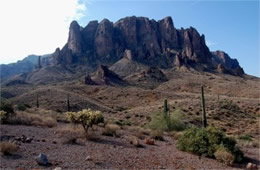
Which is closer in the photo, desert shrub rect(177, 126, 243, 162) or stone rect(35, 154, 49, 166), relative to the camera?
stone rect(35, 154, 49, 166)

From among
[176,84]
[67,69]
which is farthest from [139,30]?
[176,84]

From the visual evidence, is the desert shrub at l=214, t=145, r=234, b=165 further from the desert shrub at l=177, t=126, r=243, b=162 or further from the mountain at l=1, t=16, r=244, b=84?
the mountain at l=1, t=16, r=244, b=84

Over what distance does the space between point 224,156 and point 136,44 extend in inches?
6729

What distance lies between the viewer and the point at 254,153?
1631 centimetres

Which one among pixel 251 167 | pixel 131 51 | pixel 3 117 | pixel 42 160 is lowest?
pixel 251 167

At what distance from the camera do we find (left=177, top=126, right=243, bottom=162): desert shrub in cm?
1388

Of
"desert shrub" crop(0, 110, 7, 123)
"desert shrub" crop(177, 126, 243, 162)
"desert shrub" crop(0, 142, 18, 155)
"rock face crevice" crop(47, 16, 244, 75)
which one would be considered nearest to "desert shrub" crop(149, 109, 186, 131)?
"desert shrub" crop(177, 126, 243, 162)

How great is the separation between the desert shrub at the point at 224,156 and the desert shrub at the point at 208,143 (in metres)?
0.46

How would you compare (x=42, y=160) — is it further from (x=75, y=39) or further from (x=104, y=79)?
(x=75, y=39)

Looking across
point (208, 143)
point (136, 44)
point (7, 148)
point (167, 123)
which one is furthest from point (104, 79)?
point (7, 148)

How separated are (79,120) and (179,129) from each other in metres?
12.9

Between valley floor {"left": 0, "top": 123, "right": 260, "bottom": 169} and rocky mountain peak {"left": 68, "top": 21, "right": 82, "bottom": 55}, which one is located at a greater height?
rocky mountain peak {"left": 68, "top": 21, "right": 82, "bottom": 55}

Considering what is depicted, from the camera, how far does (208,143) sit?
14609 millimetres

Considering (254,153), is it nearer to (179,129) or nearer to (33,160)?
(179,129)
